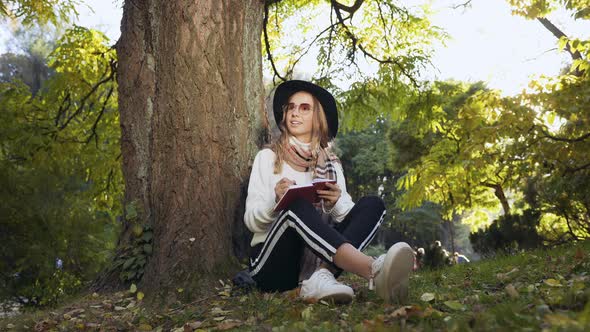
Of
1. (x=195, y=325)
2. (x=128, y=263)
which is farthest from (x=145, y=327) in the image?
(x=128, y=263)

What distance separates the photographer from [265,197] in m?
4.42

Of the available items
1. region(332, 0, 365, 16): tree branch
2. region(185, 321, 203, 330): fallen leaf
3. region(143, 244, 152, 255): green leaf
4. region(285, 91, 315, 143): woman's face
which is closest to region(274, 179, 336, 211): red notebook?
region(285, 91, 315, 143): woman's face

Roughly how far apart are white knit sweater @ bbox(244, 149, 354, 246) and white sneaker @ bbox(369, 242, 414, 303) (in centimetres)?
95

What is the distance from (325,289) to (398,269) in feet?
1.65

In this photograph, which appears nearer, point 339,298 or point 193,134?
point 339,298

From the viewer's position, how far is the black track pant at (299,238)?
12.5 feet

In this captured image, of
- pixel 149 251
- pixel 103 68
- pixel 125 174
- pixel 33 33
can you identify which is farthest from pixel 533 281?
pixel 33 33

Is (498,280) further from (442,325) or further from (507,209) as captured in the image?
(507,209)

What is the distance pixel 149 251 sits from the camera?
4.92 m

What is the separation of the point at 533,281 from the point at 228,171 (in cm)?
241

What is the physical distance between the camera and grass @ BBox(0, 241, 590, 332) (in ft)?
8.49

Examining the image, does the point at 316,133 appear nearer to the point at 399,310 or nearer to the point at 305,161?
the point at 305,161

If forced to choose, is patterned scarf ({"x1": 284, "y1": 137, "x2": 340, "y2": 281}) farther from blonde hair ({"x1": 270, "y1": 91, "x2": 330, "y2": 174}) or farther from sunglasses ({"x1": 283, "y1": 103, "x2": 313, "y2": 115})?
sunglasses ({"x1": 283, "y1": 103, "x2": 313, "y2": 115})

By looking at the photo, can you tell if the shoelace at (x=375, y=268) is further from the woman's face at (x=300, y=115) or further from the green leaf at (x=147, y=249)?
the green leaf at (x=147, y=249)
